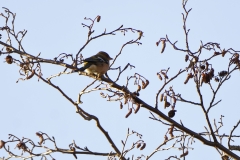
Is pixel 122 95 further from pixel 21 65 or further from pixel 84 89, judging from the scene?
pixel 21 65

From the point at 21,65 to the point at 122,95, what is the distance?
3.39ft

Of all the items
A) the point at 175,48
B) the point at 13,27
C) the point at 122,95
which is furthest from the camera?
the point at 13,27

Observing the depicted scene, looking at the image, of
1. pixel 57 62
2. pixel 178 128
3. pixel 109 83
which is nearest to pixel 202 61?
pixel 178 128

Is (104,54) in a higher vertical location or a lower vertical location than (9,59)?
higher

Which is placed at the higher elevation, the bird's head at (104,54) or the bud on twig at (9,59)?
the bird's head at (104,54)

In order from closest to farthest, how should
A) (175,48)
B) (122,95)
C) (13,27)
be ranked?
(175,48)
(122,95)
(13,27)

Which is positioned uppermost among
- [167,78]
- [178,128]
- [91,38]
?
[91,38]

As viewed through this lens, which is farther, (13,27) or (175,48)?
(13,27)

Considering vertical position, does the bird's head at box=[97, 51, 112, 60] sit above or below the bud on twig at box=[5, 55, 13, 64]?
above

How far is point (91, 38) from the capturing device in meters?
4.26

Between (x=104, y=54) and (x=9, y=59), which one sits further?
(x=104, y=54)

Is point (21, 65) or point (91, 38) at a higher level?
point (91, 38)

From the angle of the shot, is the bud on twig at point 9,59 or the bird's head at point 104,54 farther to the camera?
the bird's head at point 104,54

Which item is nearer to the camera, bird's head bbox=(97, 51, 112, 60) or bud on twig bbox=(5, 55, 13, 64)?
bud on twig bbox=(5, 55, 13, 64)
